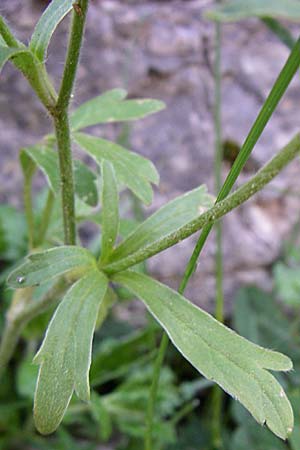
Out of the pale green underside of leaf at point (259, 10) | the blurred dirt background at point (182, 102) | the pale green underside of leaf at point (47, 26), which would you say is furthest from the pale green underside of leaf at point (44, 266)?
the blurred dirt background at point (182, 102)

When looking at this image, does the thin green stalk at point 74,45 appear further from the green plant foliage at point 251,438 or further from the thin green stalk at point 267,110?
the green plant foliage at point 251,438

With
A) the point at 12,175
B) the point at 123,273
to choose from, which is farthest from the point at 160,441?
the point at 12,175

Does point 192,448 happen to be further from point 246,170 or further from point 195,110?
point 195,110

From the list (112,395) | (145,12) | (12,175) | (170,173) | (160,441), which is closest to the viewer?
(160,441)

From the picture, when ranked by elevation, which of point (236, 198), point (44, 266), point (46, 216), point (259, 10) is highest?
point (259, 10)

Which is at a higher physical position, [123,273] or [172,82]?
[123,273]

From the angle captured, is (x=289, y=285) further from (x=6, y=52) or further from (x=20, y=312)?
(x=6, y=52)

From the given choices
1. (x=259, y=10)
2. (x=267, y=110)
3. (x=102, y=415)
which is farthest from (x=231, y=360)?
(x=102, y=415)
